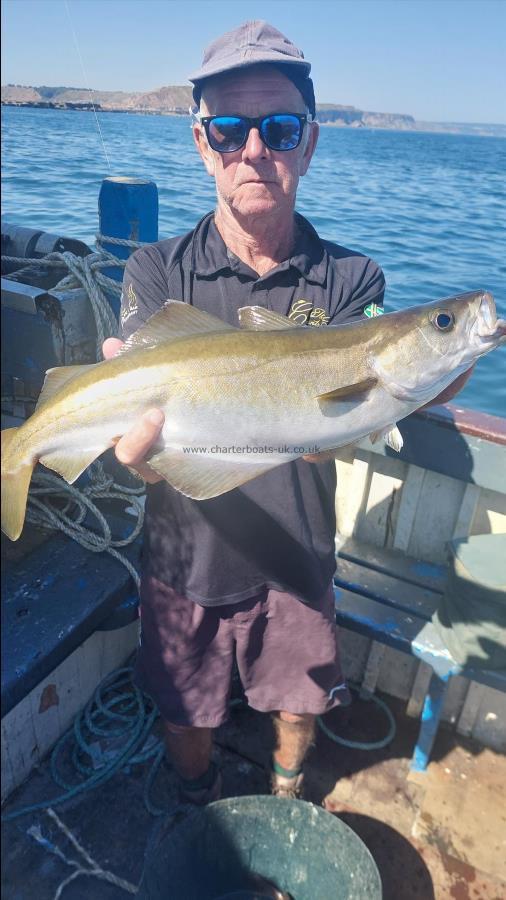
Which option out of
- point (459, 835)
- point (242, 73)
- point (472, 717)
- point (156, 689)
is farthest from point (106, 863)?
point (242, 73)

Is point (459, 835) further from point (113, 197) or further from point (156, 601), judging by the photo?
point (113, 197)

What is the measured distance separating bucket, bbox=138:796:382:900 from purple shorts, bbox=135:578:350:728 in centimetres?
43

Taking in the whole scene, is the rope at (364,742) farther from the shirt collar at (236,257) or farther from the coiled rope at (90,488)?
the shirt collar at (236,257)

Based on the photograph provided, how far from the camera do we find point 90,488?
13.1ft

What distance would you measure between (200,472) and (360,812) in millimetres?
2464

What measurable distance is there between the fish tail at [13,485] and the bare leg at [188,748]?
164 centimetres

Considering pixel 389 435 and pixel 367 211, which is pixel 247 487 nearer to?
pixel 389 435

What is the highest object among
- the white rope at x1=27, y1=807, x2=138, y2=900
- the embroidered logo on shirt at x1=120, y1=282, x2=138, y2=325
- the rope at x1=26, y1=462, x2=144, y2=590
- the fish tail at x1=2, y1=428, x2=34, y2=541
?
the embroidered logo on shirt at x1=120, y1=282, x2=138, y2=325

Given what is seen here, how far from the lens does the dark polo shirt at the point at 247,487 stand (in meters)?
2.58

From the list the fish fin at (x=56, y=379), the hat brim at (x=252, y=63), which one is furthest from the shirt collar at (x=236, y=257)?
the fish fin at (x=56, y=379)

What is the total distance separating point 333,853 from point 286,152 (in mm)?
3034

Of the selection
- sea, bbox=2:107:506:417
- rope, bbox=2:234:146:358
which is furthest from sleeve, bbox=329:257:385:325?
sea, bbox=2:107:506:417

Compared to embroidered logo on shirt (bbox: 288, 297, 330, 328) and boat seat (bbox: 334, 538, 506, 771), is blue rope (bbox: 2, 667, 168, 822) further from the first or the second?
embroidered logo on shirt (bbox: 288, 297, 330, 328)

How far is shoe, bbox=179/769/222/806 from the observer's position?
11.0 feet
